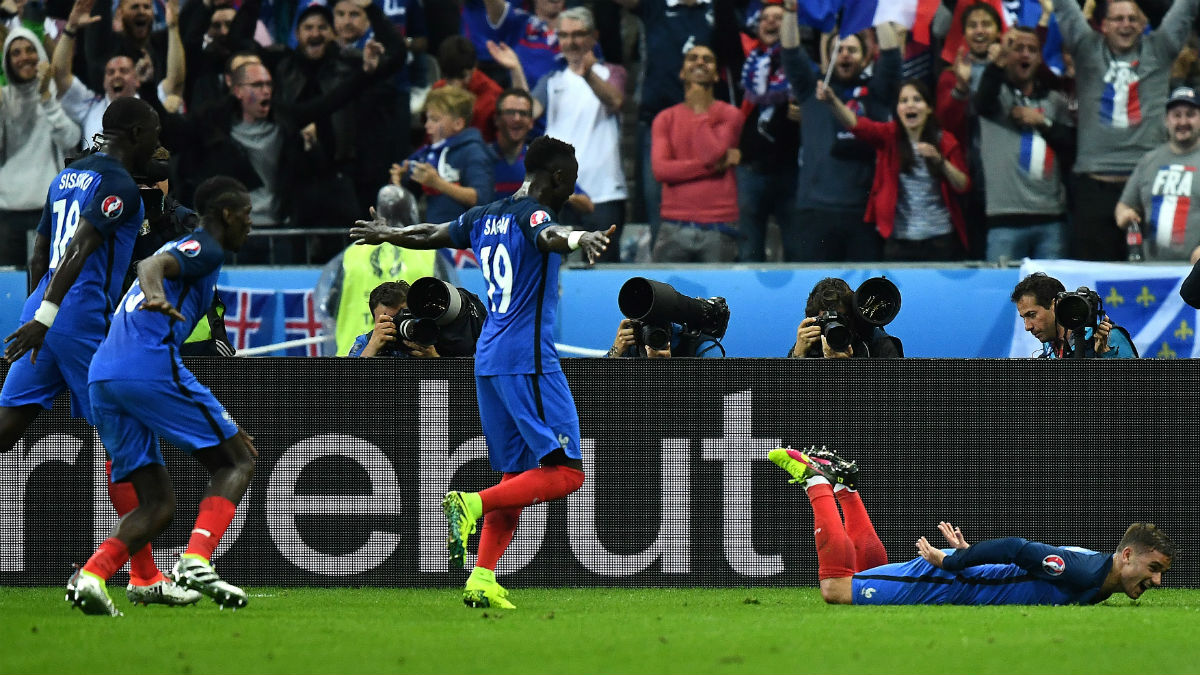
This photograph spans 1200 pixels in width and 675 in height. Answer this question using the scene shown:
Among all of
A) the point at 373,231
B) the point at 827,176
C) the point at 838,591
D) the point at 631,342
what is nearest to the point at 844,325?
the point at 631,342

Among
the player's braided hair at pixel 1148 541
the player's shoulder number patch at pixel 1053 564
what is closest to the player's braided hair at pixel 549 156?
the player's shoulder number patch at pixel 1053 564

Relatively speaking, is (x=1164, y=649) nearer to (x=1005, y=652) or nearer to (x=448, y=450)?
(x=1005, y=652)

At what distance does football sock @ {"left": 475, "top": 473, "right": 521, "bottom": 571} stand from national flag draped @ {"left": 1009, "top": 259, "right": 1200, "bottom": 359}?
472 centimetres

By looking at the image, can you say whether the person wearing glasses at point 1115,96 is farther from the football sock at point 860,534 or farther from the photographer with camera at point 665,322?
the football sock at point 860,534

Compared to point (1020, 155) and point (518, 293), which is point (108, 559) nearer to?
point (518, 293)

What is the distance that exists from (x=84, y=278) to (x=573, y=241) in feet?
7.69

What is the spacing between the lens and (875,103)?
1266 centimetres

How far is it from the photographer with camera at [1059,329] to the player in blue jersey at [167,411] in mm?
4555

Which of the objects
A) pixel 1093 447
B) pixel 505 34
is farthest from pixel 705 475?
pixel 505 34

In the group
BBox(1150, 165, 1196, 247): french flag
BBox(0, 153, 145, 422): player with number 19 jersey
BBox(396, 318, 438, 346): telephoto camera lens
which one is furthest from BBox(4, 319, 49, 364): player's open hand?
BBox(1150, 165, 1196, 247): french flag

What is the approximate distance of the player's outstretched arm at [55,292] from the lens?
24.6 ft

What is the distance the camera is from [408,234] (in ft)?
26.5

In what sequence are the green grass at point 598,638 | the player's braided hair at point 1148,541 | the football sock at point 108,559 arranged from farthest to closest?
1. the player's braided hair at point 1148,541
2. the football sock at point 108,559
3. the green grass at point 598,638

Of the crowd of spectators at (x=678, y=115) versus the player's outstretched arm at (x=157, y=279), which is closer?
the player's outstretched arm at (x=157, y=279)
